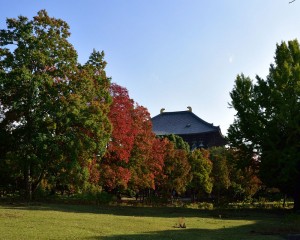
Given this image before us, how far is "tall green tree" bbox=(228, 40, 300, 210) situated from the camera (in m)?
27.0

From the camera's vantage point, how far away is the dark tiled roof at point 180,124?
78.7 meters

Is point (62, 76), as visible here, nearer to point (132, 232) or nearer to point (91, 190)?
point (91, 190)

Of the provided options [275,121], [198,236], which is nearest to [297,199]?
[275,121]

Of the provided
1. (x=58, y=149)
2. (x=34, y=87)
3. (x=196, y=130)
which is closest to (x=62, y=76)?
(x=34, y=87)

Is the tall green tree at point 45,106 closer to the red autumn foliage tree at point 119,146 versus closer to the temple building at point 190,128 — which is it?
the red autumn foliage tree at point 119,146

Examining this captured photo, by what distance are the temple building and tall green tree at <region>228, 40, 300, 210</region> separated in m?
44.4

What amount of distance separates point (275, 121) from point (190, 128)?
5166 cm

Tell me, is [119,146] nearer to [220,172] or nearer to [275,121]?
[275,121]

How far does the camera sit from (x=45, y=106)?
2519cm

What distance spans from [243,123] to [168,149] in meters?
11.5

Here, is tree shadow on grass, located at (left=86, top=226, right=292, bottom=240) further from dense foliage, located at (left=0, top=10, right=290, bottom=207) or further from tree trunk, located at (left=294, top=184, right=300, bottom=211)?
tree trunk, located at (left=294, top=184, right=300, bottom=211)

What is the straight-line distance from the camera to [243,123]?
30656mm

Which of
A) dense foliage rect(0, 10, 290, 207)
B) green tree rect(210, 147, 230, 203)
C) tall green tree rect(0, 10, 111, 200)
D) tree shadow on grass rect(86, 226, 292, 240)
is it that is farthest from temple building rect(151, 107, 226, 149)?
tree shadow on grass rect(86, 226, 292, 240)

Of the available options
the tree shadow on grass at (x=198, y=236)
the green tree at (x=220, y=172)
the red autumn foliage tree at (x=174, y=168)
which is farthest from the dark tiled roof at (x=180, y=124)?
the tree shadow on grass at (x=198, y=236)
